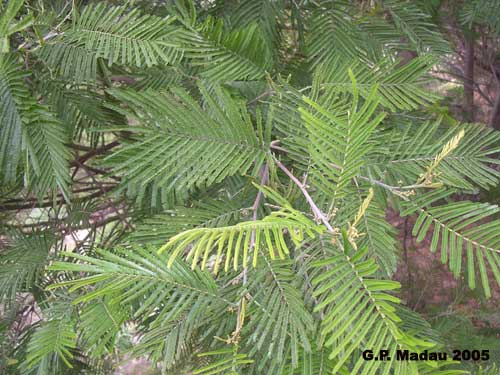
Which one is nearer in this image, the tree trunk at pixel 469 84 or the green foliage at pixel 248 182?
the green foliage at pixel 248 182

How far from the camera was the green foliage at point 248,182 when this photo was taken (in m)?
0.37

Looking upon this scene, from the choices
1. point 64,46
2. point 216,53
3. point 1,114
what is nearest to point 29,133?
point 1,114

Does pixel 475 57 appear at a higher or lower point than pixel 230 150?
higher

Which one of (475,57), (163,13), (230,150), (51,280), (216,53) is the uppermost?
(475,57)

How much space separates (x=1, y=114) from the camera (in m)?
0.61

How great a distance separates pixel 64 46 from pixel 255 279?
19.1 inches

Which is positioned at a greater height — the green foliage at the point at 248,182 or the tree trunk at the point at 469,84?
the tree trunk at the point at 469,84

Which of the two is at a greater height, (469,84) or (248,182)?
(469,84)

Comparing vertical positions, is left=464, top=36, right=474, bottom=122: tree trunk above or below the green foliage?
above

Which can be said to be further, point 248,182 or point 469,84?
point 469,84

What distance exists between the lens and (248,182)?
60cm

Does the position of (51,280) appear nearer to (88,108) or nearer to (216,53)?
(88,108)

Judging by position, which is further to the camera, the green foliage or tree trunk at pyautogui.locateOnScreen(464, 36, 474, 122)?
tree trunk at pyautogui.locateOnScreen(464, 36, 474, 122)

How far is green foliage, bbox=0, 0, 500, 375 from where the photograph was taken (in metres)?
0.37
